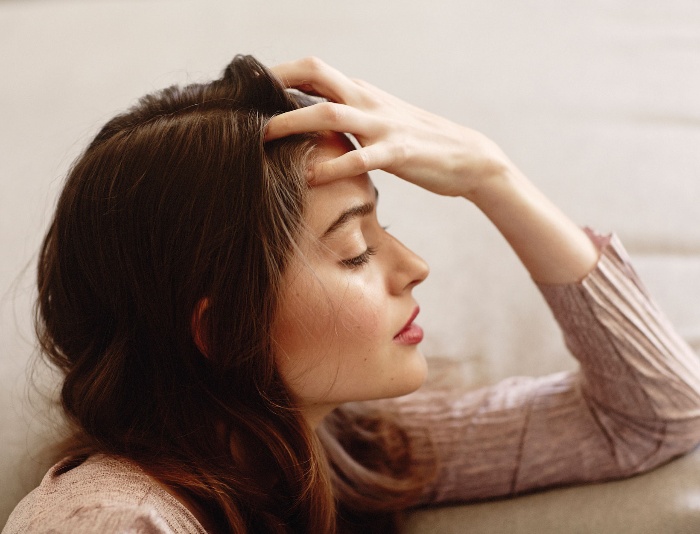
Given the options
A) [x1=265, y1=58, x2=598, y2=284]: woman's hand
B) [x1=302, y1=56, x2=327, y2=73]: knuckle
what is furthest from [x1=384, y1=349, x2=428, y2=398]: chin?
[x1=302, y1=56, x2=327, y2=73]: knuckle

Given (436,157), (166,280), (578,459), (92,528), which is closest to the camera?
(92,528)

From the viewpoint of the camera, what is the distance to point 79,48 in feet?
4.86

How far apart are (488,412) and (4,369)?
708 millimetres

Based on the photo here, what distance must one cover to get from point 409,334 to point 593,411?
33cm

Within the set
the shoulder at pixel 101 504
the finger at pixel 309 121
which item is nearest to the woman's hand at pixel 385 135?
the finger at pixel 309 121

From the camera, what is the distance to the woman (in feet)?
2.64

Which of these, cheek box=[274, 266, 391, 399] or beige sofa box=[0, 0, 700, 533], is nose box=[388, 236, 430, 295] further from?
beige sofa box=[0, 0, 700, 533]

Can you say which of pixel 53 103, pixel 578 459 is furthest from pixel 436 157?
pixel 53 103

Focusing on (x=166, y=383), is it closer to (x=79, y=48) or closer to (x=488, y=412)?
(x=488, y=412)

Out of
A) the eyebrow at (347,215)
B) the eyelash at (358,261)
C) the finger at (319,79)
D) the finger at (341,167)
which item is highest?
the finger at (319,79)

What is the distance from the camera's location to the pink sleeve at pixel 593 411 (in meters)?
1.03

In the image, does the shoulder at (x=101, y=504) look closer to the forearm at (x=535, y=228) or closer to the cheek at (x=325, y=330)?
the cheek at (x=325, y=330)

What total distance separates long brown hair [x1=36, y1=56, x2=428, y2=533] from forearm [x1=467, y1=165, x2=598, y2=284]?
280 millimetres

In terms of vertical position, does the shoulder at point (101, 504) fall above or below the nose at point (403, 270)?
below
